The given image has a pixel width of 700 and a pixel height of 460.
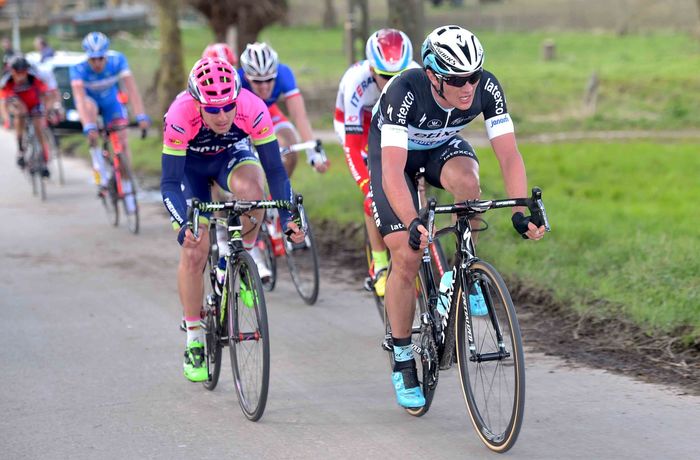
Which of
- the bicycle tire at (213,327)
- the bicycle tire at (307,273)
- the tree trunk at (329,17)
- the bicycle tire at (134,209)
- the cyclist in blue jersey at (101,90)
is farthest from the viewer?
the tree trunk at (329,17)

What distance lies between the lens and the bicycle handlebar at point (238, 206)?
6035 mm

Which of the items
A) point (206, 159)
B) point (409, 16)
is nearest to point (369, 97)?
point (206, 159)

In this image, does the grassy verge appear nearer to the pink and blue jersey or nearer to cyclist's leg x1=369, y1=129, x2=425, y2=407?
cyclist's leg x1=369, y1=129, x2=425, y2=407

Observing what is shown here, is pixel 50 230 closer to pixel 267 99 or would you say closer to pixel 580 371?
pixel 267 99

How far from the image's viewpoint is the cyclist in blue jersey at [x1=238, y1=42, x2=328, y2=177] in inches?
368

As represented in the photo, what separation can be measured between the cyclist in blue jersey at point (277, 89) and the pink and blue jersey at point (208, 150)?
6.51ft

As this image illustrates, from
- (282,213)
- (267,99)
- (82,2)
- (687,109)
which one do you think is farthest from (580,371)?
(82,2)

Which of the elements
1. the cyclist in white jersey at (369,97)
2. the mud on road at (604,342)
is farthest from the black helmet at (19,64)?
the mud on road at (604,342)

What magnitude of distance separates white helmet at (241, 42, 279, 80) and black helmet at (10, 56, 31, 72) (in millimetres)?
7810

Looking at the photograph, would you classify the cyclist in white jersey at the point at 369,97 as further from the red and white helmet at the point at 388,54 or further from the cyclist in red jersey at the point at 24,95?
the cyclist in red jersey at the point at 24,95

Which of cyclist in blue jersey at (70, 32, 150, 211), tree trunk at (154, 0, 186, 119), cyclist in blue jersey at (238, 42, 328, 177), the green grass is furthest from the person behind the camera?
tree trunk at (154, 0, 186, 119)

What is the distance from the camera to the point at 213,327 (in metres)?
6.57

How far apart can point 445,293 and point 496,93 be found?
1.05 meters

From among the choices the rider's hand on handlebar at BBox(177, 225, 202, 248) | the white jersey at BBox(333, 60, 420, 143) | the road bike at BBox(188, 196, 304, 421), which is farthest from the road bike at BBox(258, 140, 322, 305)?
the rider's hand on handlebar at BBox(177, 225, 202, 248)
